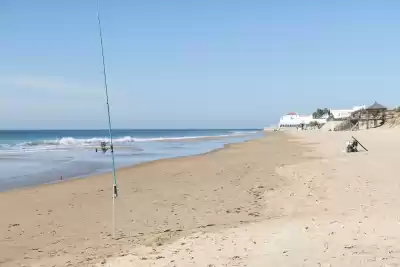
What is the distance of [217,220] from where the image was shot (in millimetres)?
7480

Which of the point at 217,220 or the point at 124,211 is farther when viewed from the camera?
the point at 124,211

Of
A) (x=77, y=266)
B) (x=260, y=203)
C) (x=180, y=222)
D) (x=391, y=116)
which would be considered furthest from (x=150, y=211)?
(x=391, y=116)

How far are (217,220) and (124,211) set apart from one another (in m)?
2.10

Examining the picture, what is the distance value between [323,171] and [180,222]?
20.2ft

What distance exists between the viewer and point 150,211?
27.9ft

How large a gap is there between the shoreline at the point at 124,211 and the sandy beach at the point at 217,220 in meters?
0.02

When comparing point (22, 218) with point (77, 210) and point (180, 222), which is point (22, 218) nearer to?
point (77, 210)

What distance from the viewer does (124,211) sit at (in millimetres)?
8500

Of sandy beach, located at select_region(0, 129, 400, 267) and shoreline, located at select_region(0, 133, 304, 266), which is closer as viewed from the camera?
sandy beach, located at select_region(0, 129, 400, 267)

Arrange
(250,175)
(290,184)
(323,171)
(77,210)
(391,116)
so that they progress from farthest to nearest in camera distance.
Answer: (391,116), (250,175), (323,171), (290,184), (77,210)

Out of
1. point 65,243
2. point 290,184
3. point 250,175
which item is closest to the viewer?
point 65,243

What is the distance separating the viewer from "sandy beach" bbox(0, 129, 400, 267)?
16.1 feet

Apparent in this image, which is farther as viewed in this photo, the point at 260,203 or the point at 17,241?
the point at 260,203

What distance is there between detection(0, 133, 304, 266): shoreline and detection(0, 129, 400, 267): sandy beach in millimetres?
21
